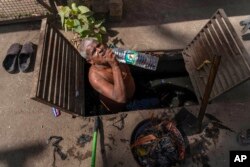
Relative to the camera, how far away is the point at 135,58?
3.72 metres

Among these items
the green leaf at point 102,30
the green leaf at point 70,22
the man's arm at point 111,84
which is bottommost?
the man's arm at point 111,84

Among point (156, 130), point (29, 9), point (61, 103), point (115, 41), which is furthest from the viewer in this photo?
point (29, 9)

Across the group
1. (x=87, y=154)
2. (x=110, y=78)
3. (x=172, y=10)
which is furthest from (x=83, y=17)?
(x=87, y=154)

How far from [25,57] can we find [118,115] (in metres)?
1.81

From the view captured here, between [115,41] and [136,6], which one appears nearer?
[115,41]

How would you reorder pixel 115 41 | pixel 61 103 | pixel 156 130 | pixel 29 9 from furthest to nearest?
pixel 29 9 < pixel 115 41 < pixel 156 130 < pixel 61 103

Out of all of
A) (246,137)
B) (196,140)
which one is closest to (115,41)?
(196,140)

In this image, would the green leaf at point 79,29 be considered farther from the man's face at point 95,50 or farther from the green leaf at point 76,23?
the man's face at point 95,50

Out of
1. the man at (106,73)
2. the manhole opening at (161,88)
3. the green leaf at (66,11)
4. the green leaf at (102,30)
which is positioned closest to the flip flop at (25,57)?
the green leaf at (66,11)

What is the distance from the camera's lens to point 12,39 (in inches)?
187

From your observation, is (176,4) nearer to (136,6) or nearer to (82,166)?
(136,6)

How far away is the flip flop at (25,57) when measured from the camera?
4398 millimetres

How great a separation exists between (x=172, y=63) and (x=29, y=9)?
8.50 feet

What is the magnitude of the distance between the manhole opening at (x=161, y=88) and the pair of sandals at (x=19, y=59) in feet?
2.94
